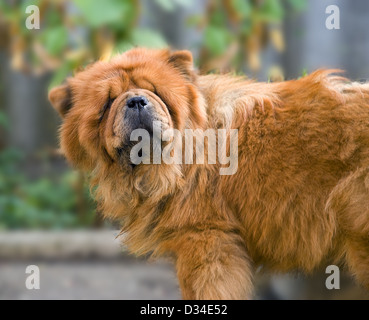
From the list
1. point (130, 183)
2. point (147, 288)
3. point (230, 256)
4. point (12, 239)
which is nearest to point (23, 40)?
point (12, 239)

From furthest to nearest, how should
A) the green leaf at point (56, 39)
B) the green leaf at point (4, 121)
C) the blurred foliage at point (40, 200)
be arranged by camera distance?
the green leaf at point (4, 121)
the blurred foliage at point (40, 200)
the green leaf at point (56, 39)

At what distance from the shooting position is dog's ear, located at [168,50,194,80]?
10.1 ft

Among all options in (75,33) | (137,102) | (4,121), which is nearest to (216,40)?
(75,33)

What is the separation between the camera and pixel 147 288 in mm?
5703

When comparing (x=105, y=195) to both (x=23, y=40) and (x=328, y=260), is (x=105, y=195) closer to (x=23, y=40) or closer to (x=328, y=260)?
(x=328, y=260)

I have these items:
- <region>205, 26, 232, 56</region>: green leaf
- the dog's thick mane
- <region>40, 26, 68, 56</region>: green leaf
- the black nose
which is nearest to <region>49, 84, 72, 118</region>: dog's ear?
the dog's thick mane

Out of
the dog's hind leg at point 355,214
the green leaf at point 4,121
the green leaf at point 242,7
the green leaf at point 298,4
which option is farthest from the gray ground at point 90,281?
the green leaf at point 298,4

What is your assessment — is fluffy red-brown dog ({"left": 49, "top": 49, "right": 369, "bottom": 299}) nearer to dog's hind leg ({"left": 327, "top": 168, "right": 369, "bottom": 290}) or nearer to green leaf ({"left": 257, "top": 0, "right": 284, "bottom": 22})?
dog's hind leg ({"left": 327, "top": 168, "right": 369, "bottom": 290})

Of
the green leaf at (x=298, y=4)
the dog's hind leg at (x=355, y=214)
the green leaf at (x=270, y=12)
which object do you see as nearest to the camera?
the dog's hind leg at (x=355, y=214)

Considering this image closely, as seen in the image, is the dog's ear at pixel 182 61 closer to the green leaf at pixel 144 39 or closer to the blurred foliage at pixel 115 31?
the blurred foliage at pixel 115 31

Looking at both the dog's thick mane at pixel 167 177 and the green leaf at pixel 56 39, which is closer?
the dog's thick mane at pixel 167 177

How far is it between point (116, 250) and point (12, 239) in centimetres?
117

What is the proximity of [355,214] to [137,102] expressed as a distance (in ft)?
4.19

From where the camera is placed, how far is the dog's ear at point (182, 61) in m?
3.09
